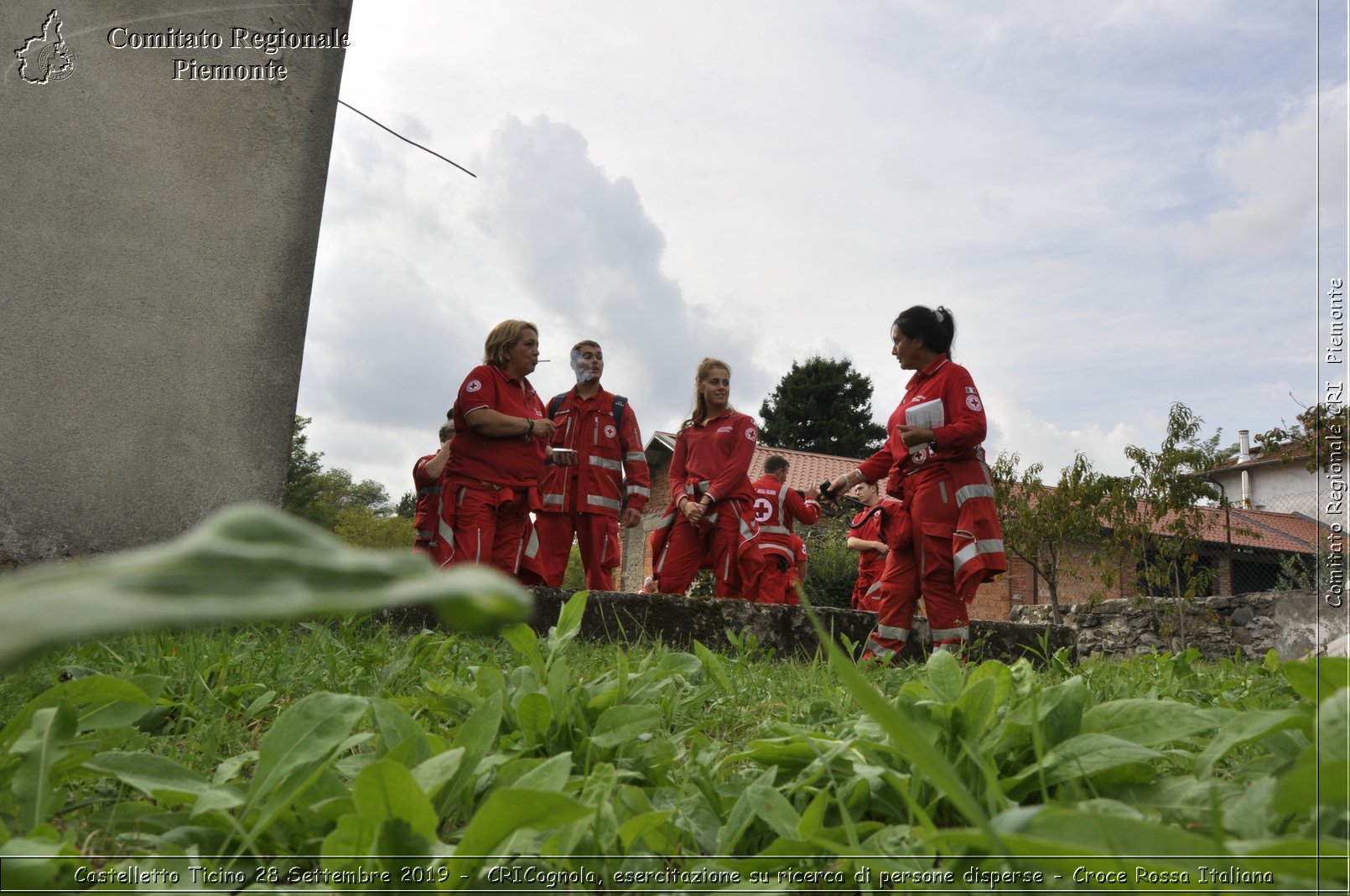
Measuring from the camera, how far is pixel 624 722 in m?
1.82

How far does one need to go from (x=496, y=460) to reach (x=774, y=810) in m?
5.62

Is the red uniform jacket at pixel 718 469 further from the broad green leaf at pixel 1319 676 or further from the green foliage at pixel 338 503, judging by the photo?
the green foliage at pixel 338 503

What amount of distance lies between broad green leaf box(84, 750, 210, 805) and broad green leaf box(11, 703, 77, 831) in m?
0.07

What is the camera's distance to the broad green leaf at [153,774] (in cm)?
145

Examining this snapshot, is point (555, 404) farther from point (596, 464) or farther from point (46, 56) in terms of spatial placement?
point (46, 56)

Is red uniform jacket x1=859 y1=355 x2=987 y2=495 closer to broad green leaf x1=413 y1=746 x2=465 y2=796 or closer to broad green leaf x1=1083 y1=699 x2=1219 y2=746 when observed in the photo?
broad green leaf x1=1083 y1=699 x2=1219 y2=746

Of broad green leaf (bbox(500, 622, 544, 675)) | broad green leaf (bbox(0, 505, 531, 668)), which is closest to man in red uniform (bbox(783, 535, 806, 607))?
broad green leaf (bbox(500, 622, 544, 675))

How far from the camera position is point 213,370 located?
4570 mm

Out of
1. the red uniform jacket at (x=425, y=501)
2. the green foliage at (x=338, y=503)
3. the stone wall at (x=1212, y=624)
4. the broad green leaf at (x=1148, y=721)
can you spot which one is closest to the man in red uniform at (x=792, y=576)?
the red uniform jacket at (x=425, y=501)

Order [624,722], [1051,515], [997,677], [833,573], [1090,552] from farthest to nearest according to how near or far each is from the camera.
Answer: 1. [833,573]
2. [1090,552]
3. [1051,515]
4. [624,722]
5. [997,677]

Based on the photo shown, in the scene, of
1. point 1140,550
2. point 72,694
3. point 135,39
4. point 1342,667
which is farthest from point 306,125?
point 1140,550

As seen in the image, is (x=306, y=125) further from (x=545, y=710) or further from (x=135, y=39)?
(x=545, y=710)

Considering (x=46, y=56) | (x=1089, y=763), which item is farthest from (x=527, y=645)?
(x=46, y=56)

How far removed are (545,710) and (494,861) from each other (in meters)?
0.58
